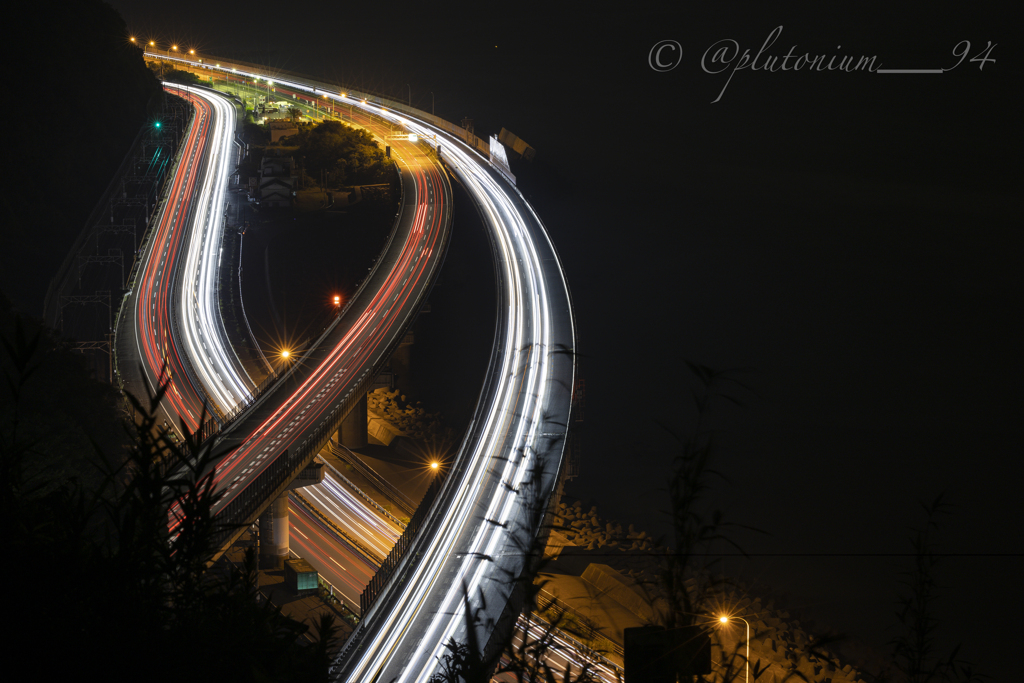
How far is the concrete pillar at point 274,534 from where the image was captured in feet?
74.4

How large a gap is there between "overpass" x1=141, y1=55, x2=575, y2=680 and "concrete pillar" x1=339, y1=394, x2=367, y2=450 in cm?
508

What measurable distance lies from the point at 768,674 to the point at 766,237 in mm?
56194

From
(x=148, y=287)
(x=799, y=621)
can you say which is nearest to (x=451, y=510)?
(x=799, y=621)

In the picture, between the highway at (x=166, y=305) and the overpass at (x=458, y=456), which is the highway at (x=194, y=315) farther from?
the overpass at (x=458, y=456)

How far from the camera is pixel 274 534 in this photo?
22.7 metres

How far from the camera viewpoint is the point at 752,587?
2994 cm

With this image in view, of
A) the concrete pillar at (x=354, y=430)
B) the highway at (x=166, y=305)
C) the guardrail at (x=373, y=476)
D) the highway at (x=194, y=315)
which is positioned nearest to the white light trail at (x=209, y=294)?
the highway at (x=194, y=315)

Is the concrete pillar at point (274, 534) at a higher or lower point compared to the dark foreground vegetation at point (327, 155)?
lower

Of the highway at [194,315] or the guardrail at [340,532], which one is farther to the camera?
the highway at [194,315]

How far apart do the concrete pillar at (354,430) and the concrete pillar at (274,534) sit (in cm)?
1225

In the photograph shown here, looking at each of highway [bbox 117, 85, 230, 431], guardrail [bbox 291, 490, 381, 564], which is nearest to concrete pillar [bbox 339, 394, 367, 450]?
highway [bbox 117, 85, 230, 431]

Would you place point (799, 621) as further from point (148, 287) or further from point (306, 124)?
point (306, 124)

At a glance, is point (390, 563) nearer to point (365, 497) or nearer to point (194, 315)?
point (365, 497)

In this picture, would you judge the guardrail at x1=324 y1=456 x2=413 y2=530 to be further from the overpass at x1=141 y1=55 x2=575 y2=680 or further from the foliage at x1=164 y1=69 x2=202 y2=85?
the foliage at x1=164 y1=69 x2=202 y2=85
